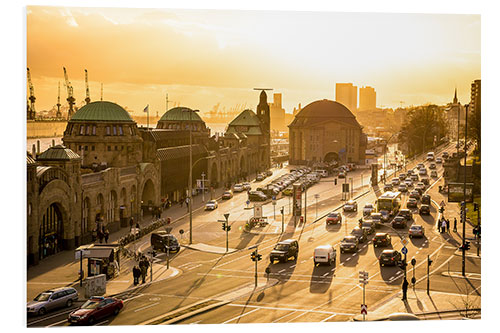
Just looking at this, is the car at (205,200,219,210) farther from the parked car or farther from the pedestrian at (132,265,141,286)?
the pedestrian at (132,265,141,286)

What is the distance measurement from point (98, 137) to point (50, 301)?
48904 mm

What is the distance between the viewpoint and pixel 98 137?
314 feet

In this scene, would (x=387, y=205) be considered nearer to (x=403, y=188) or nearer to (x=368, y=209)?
(x=368, y=209)

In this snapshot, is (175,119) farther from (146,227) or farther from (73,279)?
(73,279)

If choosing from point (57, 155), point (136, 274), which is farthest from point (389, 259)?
point (57, 155)

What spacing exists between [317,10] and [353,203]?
55969mm

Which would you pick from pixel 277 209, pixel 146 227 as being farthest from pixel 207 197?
pixel 146 227

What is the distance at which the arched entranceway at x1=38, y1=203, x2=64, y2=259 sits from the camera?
221 ft

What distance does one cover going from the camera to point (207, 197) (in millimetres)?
117312

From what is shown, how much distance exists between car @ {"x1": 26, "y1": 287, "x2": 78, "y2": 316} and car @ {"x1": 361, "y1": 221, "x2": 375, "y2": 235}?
1498 inches

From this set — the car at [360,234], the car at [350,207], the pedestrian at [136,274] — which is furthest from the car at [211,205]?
the pedestrian at [136,274]

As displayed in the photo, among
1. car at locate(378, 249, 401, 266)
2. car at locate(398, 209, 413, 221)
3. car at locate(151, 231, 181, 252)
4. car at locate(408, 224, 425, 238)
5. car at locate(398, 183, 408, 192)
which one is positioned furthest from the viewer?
car at locate(398, 183, 408, 192)

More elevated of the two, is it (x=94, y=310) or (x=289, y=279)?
(x=94, y=310)

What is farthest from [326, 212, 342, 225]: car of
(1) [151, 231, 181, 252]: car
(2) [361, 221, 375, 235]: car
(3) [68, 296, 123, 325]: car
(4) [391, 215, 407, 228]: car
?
(3) [68, 296, 123, 325]: car
